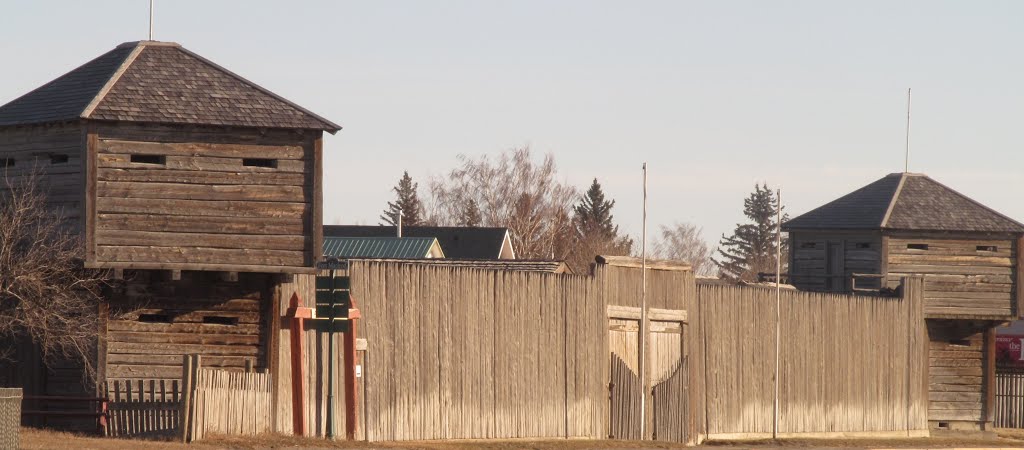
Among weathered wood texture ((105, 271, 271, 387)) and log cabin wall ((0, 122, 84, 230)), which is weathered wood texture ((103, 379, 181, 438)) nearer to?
weathered wood texture ((105, 271, 271, 387))

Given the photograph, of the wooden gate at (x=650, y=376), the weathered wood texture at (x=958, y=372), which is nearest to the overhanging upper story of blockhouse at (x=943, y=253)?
the weathered wood texture at (x=958, y=372)

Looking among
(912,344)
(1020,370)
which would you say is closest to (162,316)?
(912,344)

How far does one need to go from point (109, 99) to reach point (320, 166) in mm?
3142

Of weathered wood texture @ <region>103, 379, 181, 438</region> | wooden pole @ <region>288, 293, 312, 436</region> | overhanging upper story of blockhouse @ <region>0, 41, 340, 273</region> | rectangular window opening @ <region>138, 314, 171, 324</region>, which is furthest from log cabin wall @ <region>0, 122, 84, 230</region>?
wooden pole @ <region>288, 293, 312, 436</region>

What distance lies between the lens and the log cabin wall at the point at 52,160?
23812mm

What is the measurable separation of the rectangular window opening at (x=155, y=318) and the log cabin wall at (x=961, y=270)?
2062 centimetres

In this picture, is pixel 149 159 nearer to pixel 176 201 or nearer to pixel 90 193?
pixel 176 201

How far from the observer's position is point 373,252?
2386 inches

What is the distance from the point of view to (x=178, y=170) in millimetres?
24000

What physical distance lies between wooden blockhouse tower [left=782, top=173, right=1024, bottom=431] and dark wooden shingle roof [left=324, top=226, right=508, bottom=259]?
101 ft

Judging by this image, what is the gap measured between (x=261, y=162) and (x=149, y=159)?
5.26 feet

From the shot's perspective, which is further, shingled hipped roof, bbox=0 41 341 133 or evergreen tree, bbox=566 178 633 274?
evergreen tree, bbox=566 178 633 274

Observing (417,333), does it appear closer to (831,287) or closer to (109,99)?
(109,99)

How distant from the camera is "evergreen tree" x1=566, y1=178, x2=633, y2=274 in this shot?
8912cm
